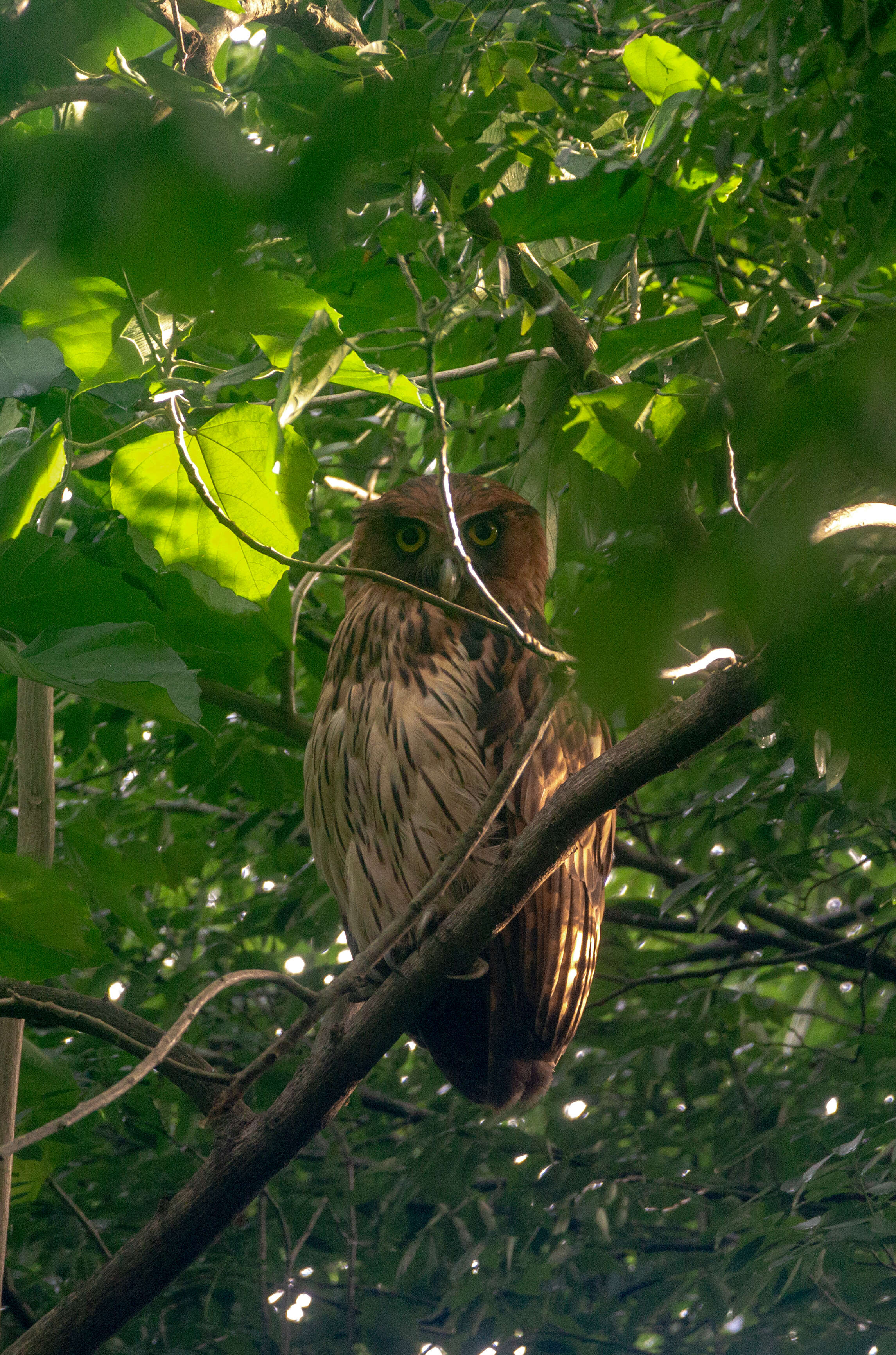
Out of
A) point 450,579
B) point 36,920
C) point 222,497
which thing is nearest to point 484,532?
point 450,579

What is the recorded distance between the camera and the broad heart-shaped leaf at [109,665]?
1.13m

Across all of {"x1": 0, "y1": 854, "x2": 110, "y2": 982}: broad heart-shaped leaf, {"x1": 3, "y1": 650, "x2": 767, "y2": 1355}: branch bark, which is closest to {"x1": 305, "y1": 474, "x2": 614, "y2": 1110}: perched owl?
{"x1": 3, "y1": 650, "x2": 767, "y2": 1355}: branch bark

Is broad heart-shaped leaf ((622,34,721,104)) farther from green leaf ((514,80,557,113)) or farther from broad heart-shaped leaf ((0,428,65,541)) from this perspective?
broad heart-shaped leaf ((0,428,65,541))

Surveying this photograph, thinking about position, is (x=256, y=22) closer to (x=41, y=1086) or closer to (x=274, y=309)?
(x=274, y=309)

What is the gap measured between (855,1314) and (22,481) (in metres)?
1.95

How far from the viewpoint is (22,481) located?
51.3 inches

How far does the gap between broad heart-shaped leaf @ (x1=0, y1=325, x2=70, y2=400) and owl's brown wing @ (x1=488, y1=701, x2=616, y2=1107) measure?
1.28m

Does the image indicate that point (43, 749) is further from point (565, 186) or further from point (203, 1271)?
point (203, 1271)

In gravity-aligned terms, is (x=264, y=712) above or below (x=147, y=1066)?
above

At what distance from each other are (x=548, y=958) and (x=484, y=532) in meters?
1.00

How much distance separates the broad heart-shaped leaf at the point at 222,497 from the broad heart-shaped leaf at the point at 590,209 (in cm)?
46

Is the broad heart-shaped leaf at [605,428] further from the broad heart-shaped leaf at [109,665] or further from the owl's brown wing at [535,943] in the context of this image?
the owl's brown wing at [535,943]

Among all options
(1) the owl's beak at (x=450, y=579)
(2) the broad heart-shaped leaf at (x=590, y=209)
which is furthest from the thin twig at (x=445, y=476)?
(1) the owl's beak at (x=450, y=579)

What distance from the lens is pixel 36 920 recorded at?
52.7 inches
